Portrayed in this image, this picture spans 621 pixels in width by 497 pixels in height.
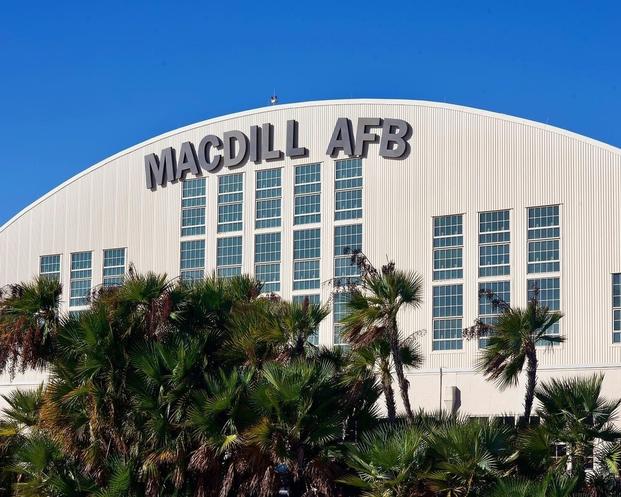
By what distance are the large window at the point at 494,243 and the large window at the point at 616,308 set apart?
3858mm

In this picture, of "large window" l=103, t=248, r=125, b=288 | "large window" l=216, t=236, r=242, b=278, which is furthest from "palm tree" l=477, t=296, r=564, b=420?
"large window" l=103, t=248, r=125, b=288

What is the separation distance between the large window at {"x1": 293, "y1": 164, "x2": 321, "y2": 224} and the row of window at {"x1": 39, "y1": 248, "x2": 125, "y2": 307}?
8569 millimetres

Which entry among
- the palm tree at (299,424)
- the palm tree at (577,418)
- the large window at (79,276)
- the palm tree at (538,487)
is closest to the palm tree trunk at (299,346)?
the palm tree at (299,424)

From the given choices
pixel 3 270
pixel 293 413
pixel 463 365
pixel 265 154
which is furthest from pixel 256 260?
pixel 293 413

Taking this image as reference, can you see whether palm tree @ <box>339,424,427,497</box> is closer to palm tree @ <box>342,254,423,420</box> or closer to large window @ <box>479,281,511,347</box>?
palm tree @ <box>342,254,423,420</box>

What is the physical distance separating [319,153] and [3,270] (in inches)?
669

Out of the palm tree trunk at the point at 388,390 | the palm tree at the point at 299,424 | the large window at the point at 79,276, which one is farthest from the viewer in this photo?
the large window at the point at 79,276

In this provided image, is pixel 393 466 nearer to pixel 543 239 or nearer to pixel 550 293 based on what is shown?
pixel 550 293

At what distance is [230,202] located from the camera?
1924 inches

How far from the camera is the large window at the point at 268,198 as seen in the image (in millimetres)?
47562

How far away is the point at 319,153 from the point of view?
46812 mm

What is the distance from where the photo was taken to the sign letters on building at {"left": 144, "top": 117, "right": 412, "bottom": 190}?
45344mm

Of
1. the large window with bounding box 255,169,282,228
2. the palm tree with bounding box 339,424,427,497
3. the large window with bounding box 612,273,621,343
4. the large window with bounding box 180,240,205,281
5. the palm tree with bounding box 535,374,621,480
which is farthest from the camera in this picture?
the large window with bounding box 180,240,205,281

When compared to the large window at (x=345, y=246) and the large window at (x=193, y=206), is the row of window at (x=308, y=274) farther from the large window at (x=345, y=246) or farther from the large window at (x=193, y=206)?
the large window at (x=193, y=206)
